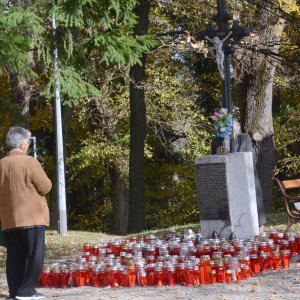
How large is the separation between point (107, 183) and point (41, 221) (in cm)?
2680

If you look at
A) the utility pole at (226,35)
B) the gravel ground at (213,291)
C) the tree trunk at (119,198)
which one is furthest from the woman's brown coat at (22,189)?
the tree trunk at (119,198)

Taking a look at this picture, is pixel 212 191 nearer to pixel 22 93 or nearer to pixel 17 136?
pixel 17 136

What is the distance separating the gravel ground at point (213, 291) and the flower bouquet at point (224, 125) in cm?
418

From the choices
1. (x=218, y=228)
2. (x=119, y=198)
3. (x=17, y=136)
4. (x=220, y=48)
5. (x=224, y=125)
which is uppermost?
(x=220, y=48)

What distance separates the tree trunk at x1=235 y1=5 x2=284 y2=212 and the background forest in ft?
0.09

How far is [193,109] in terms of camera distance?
31.5 meters

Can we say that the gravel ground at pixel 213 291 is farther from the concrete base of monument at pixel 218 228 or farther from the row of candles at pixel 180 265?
the concrete base of monument at pixel 218 228

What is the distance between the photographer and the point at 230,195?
44.7ft

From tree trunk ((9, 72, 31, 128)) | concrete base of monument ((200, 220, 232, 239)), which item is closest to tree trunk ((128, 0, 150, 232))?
tree trunk ((9, 72, 31, 128))

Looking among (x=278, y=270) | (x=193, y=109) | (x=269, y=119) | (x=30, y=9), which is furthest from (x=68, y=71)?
(x=193, y=109)

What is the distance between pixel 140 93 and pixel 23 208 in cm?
1412

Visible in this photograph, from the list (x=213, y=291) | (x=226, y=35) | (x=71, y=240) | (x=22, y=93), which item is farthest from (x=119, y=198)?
(x=213, y=291)

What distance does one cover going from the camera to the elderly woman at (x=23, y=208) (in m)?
8.78

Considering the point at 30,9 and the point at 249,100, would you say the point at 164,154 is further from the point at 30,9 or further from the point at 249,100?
the point at 30,9
